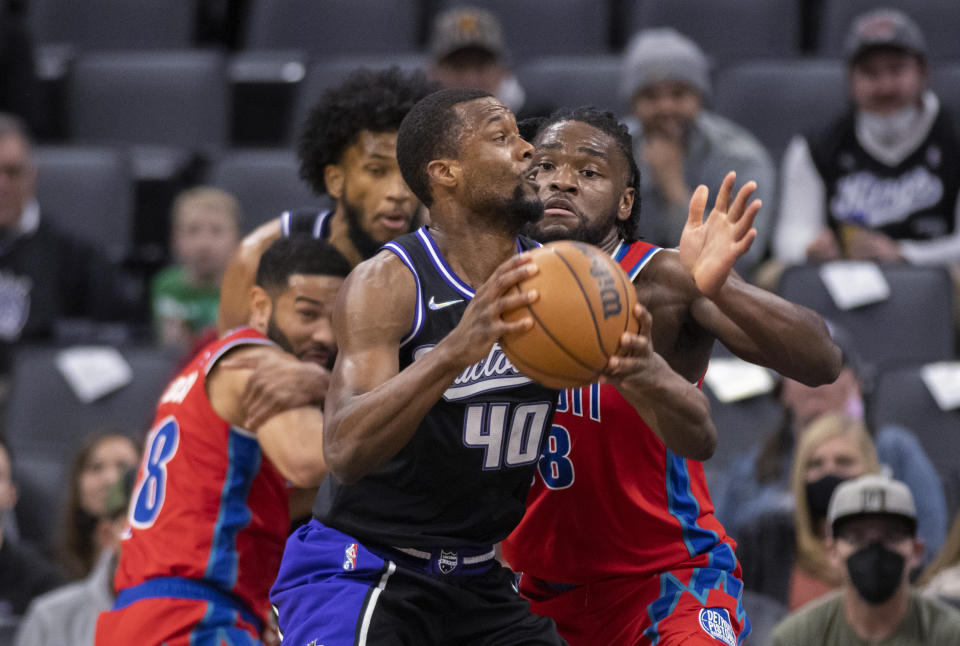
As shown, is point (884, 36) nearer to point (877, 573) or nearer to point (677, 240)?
point (677, 240)

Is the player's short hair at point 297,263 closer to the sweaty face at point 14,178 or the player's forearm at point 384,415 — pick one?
the player's forearm at point 384,415

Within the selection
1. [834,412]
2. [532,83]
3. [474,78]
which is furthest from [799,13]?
[834,412]

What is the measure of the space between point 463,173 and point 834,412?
3.48 m

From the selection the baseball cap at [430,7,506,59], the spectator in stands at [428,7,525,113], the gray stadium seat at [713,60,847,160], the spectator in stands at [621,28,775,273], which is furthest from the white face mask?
the baseball cap at [430,7,506,59]

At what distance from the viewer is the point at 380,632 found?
336 centimetres

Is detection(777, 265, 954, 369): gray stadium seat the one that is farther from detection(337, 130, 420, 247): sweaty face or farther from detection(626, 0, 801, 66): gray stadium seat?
detection(337, 130, 420, 247): sweaty face

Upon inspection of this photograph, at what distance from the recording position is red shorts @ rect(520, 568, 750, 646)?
148 inches

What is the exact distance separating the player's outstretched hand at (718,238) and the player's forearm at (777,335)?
0.09 meters

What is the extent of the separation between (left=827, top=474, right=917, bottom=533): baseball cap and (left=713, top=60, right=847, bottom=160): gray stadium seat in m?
3.42

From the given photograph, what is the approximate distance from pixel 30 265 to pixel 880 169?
4749mm

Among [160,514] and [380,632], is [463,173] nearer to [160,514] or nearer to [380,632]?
[380,632]

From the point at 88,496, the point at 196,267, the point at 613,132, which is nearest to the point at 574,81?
Result: the point at 196,267

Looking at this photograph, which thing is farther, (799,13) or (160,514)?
(799,13)

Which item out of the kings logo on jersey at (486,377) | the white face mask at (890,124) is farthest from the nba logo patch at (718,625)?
the white face mask at (890,124)
